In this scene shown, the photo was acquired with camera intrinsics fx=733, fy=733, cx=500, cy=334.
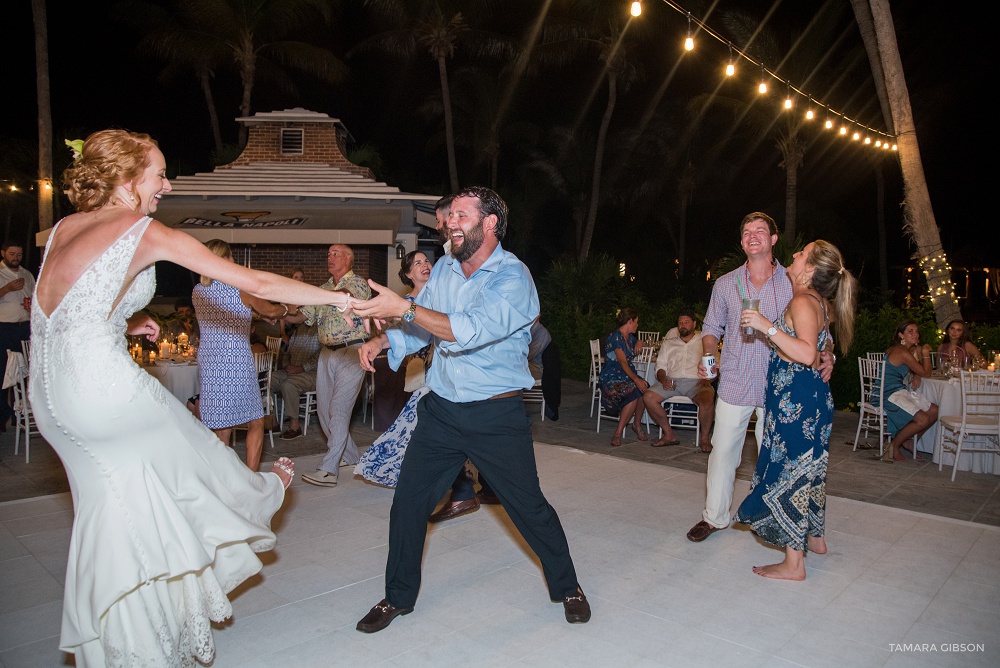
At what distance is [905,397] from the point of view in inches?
296

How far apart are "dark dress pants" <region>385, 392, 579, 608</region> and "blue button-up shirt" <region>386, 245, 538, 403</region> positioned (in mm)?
92

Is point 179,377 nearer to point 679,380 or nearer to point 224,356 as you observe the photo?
point 224,356

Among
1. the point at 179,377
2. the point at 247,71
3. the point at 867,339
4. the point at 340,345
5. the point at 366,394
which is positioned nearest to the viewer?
the point at 340,345

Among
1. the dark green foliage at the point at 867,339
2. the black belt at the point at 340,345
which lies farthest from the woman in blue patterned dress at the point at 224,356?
the dark green foliage at the point at 867,339

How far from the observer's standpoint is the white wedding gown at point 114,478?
2.47 meters

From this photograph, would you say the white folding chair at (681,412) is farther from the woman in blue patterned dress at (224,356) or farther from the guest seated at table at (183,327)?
the guest seated at table at (183,327)

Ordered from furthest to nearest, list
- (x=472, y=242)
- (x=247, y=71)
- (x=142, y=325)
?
(x=247, y=71), (x=142, y=325), (x=472, y=242)

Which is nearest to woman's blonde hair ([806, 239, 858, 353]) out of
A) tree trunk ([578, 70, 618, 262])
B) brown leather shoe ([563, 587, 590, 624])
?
brown leather shoe ([563, 587, 590, 624])

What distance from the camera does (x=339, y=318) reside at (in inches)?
227

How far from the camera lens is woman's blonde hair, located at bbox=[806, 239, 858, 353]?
12.5 feet

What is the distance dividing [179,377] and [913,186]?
9.85 meters

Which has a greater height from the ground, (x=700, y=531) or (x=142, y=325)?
(x=142, y=325)

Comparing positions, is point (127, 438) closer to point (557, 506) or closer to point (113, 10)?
point (557, 506)

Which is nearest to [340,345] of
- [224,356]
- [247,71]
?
[224,356]
